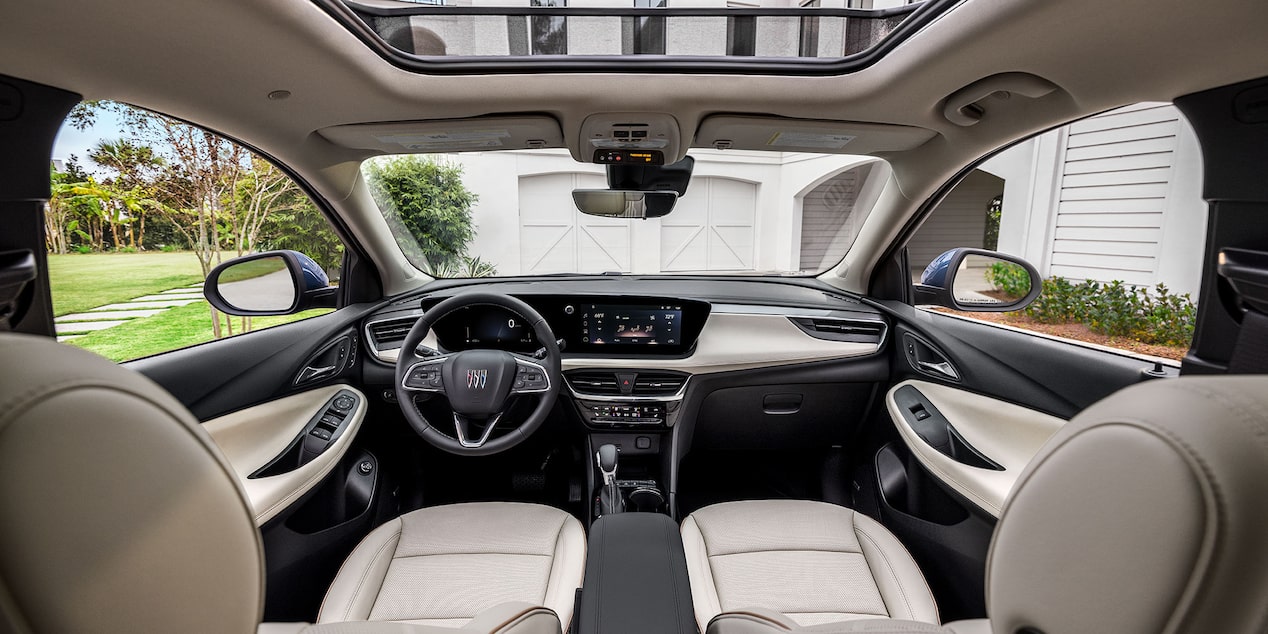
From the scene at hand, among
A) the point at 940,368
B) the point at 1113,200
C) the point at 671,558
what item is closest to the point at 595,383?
the point at 671,558

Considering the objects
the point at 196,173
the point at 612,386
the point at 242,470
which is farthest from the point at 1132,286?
the point at 196,173

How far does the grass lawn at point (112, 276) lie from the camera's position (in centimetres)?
170

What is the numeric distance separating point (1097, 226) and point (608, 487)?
4.56 metres

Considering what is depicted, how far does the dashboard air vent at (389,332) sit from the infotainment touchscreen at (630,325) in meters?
0.84

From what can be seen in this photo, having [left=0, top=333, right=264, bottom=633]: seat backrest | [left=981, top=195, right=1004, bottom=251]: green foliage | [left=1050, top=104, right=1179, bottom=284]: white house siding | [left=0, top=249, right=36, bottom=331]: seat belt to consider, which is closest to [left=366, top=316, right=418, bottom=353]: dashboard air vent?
[left=0, top=249, right=36, bottom=331]: seat belt

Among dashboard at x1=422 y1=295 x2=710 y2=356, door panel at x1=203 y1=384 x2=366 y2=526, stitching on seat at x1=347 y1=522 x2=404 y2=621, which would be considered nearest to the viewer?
stitching on seat at x1=347 y1=522 x2=404 y2=621

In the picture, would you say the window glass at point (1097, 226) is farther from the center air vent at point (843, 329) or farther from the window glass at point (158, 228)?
the window glass at point (158, 228)

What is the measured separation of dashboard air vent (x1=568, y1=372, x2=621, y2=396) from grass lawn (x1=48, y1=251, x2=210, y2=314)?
1699mm

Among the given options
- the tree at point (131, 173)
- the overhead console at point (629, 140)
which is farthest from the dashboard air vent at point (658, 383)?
the tree at point (131, 173)

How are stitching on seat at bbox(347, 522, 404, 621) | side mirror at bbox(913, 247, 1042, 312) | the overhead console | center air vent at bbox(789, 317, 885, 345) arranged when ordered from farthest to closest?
center air vent at bbox(789, 317, 885, 345), side mirror at bbox(913, 247, 1042, 312), the overhead console, stitching on seat at bbox(347, 522, 404, 621)

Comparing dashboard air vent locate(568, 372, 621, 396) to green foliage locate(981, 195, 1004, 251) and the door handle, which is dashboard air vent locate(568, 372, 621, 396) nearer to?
the door handle

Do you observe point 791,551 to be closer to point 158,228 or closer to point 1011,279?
point 1011,279

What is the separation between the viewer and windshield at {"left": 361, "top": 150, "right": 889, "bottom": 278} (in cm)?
277

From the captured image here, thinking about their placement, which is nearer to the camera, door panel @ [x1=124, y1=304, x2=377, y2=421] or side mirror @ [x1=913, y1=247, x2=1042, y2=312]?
door panel @ [x1=124, y1=304, x2=377, y2=421]
